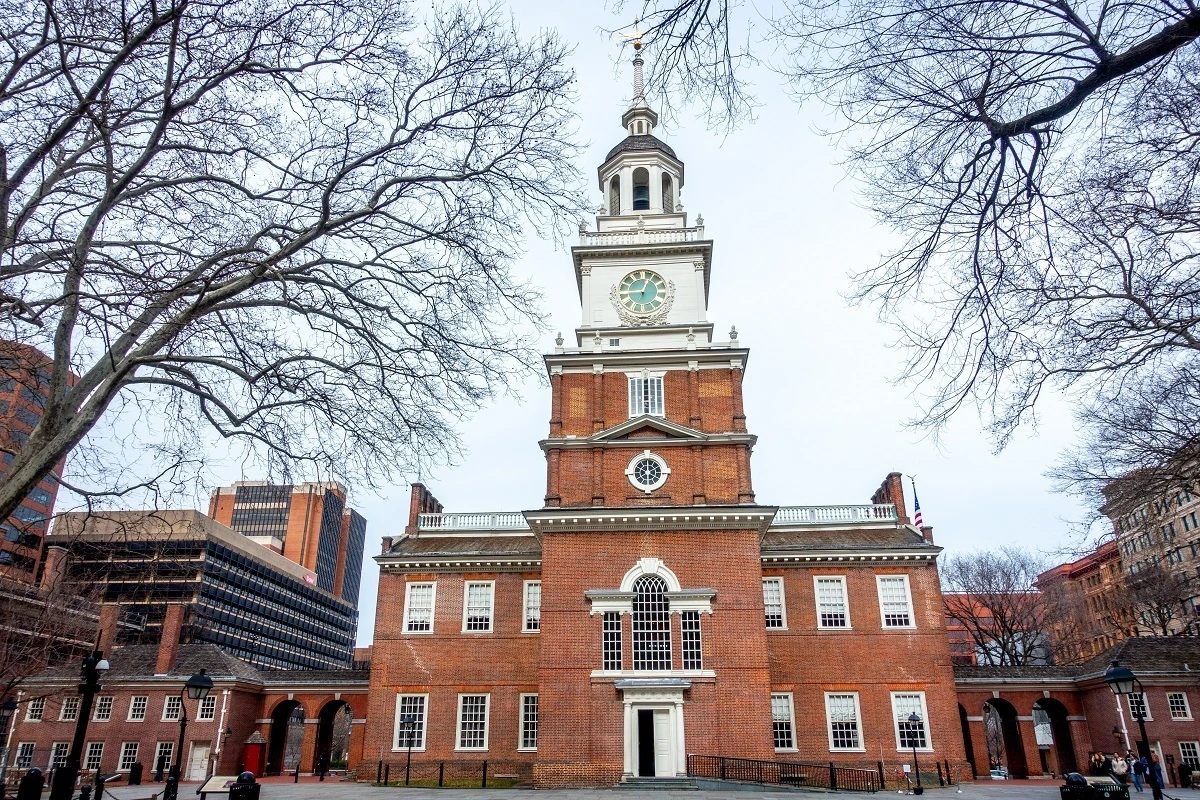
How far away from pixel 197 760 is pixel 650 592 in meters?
25.2

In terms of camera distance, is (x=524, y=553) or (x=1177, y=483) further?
(x=524, y=553)

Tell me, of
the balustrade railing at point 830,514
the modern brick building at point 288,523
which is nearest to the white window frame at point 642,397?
the balustrade railing at point 830,514

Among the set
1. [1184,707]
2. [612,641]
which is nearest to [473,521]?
Answer: [612,641]

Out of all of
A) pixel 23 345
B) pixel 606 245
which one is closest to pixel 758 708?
pixel 606 245

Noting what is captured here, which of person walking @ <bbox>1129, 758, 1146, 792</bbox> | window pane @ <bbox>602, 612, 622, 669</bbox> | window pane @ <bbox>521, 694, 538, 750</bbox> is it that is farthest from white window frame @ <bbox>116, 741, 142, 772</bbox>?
person walking @ <bbox>1129, 758, 1146, 792</bbox>

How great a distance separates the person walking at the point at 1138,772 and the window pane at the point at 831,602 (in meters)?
11.5

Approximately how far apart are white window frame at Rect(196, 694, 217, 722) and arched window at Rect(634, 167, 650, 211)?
30.6 m

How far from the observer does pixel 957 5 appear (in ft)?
21.5

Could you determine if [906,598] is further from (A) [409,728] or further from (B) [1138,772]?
(A) [409,728]

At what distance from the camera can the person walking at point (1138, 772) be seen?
96.6ft

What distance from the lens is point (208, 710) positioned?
123 feet

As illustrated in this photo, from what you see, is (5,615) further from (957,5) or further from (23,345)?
(957,5)

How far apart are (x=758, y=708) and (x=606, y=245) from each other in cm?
1892

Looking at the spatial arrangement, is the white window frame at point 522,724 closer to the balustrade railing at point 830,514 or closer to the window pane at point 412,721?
the window pane at point 412,721
